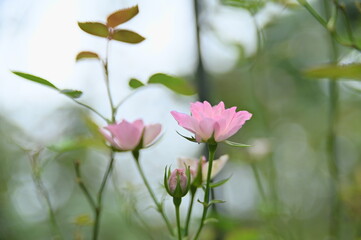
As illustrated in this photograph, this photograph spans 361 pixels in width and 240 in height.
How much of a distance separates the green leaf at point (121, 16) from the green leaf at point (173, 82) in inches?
2.0

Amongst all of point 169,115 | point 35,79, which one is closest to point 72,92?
point 35,79

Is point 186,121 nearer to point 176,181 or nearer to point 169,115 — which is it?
point 176,181

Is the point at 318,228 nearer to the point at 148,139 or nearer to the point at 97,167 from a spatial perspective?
the point at 97,167

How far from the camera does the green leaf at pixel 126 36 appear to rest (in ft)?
1.16

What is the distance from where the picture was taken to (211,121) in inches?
11.9

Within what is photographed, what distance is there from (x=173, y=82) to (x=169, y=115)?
2.46 ft

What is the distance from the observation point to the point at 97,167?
4.84 feet

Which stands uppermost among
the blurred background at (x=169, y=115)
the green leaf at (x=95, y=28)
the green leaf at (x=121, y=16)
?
the green leaf at (x=121, y=16)

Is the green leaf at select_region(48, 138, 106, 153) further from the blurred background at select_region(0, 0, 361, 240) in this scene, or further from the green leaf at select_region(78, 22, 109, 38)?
the green leaf at select_region(78, 22, 109, 38)

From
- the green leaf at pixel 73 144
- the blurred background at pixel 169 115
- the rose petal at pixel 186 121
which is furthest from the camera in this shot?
the blurred background at pixel 169 115

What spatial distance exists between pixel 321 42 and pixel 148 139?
1514 mm

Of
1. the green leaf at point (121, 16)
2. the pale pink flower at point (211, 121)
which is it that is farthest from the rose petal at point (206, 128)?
the green leaf at point (121, 16)

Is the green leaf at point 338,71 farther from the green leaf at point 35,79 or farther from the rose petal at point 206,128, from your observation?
the green leaf at point 35,79

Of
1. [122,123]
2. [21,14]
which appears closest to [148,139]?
[122,123]
